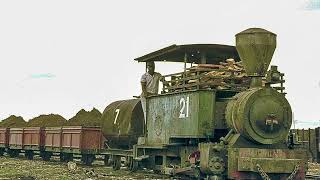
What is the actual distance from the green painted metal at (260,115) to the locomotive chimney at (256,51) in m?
0.42

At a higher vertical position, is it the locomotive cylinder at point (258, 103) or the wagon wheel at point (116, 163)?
the locomotive cylinder at point (258, 103)

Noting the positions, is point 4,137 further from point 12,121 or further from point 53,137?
point 12,121

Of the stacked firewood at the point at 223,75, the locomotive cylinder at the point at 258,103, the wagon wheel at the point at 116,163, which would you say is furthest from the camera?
the wagon wheel at the point at 116,163

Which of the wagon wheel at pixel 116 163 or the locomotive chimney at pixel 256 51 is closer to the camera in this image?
the locomotive chimney at pixel 256 51

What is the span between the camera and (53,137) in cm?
2477

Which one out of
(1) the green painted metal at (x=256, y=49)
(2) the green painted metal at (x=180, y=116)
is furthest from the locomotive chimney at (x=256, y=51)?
(2) the green painted metal at (x=180, y=116)

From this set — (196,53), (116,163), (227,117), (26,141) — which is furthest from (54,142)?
(227,117)

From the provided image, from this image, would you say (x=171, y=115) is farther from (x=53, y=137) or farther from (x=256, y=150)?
(x=53, y=137)

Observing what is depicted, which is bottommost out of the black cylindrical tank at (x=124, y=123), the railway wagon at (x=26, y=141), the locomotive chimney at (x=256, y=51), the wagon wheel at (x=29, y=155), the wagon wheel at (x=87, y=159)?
the wagon wheel at (x=29, y=155)

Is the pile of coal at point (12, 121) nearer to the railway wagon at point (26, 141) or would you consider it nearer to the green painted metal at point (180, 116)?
the railway wagon at point (26, 141)

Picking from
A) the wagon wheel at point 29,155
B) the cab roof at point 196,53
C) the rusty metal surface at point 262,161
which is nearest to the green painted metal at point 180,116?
the rusty metal surface at point 262,161

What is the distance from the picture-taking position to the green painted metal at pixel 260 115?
12.0m

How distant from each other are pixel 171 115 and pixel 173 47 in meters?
1.75

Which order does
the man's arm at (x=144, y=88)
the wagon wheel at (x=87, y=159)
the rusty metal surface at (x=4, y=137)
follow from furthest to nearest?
the rusty metal surface at (x=4, y=137), the wagon wheel at (x=87, y=159), the man's arm at (x=144, y=88)
